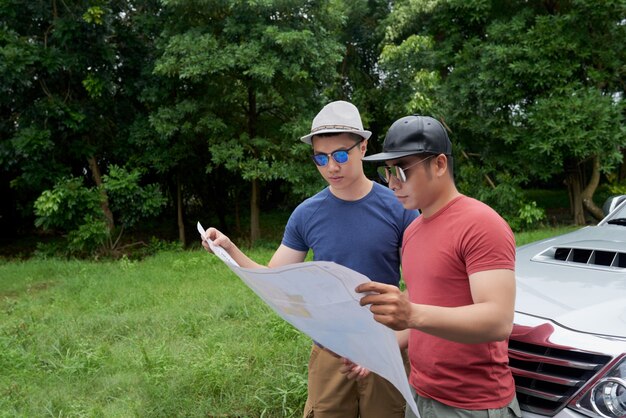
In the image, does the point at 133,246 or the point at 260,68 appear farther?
the point at 133,246

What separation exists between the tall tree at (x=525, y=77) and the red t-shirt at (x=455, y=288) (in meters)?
8.96

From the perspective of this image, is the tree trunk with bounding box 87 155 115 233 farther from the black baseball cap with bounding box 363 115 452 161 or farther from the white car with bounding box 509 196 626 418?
the black baseball cap with bounding box 363 115 452 161

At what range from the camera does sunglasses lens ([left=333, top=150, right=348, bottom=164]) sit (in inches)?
89.8

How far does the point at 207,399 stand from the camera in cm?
369

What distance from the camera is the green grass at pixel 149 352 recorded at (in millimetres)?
3701

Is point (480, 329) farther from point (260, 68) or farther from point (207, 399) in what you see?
point (260, 68)

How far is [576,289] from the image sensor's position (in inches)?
91.1

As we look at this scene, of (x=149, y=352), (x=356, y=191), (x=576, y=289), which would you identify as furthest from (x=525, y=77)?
(x=356, y=191)

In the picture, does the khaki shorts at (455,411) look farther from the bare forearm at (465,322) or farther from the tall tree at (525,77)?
the tall tree at (525,77)

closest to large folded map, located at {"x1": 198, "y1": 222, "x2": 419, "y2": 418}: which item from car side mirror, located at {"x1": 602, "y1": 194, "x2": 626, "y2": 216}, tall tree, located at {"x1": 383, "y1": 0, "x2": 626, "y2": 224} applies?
car side mirror, located at {"x1": 602, "y1": 194, "x2": 626, "y2": 216}

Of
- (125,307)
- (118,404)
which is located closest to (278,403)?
(118,404)

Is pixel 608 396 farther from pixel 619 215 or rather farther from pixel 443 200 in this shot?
pixel 619 215

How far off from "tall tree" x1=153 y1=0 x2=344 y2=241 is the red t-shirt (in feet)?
26.7

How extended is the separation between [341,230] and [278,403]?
1.77m
